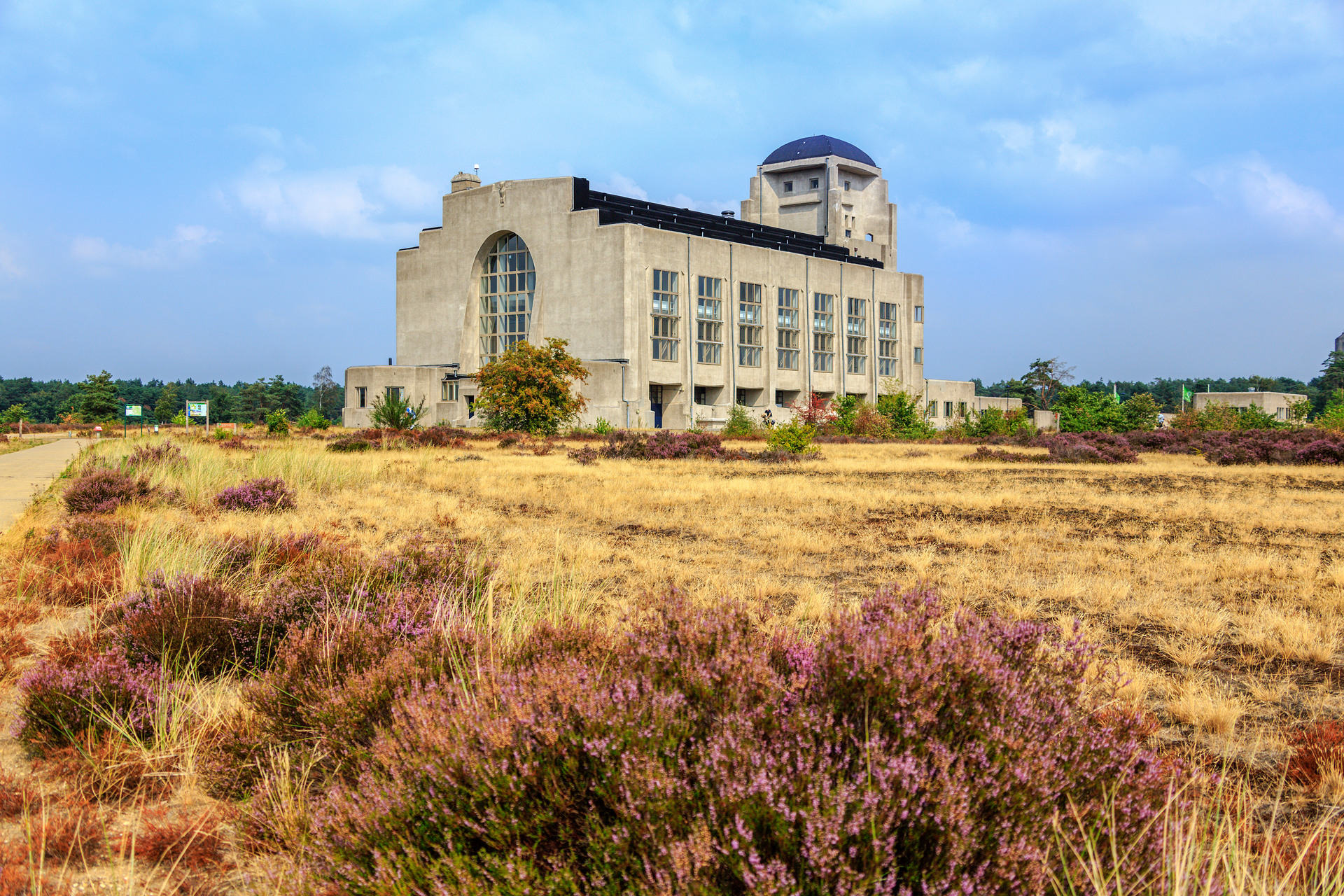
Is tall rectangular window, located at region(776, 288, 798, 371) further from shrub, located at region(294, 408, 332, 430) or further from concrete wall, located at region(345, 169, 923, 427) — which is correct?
shrub, located at region(294, 408, 332, 430)

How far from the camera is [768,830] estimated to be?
6.56 feet

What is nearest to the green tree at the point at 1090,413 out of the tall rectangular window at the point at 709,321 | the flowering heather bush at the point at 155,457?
the tall rectangular window at the point at 709,321

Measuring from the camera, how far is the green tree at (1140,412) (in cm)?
4084

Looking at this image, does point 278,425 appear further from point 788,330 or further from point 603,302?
point 788,330

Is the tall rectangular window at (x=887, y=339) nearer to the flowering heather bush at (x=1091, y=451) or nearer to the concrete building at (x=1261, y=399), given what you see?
the concrete building at (x=1261, y=399)

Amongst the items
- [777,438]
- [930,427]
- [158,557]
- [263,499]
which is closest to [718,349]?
[930,427]

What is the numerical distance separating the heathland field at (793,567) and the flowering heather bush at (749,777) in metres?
0.53

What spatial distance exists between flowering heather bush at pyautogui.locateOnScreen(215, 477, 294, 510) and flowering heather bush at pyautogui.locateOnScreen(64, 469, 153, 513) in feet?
3.01

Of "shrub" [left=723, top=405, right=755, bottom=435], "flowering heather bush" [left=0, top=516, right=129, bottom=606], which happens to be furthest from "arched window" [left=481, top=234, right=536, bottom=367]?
"flowering heather bush" [left=0, top=516, right=129, bottom=606]

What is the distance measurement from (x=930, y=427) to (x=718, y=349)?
2619 cm

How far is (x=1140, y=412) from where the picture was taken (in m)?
41.3

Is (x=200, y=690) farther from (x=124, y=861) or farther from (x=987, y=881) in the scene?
(x=987, y=881)

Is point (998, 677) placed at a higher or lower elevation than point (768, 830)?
higher

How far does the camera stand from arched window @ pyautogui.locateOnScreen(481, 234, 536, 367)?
218 feet
